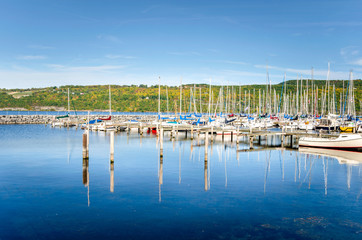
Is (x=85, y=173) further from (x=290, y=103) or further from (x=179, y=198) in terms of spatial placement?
(x=290, y=103)

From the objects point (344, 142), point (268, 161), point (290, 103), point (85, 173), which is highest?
point (290, 103)

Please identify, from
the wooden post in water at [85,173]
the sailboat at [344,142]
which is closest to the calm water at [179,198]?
the wooden post in water at [85,173]

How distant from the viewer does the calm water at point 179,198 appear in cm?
1395

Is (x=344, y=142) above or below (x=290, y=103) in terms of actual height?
below

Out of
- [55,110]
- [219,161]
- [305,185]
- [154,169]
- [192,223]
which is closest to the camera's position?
[192,223]

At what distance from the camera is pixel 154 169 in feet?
88.6

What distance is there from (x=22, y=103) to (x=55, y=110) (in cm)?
2302

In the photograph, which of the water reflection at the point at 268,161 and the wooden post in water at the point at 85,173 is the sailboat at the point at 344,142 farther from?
the wooden post in water at the point at 85,173

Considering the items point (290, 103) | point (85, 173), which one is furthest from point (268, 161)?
point (290, 103)

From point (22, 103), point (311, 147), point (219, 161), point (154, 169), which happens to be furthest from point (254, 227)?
point (22, 103)

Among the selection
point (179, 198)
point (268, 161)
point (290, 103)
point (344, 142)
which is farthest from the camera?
point (290, 103)

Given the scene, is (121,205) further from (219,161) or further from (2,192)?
(219,161)

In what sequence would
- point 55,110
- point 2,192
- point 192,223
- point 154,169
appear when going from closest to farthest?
point 192,223, point 2,192, point 154,169, point 55,110

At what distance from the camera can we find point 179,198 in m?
18.4
